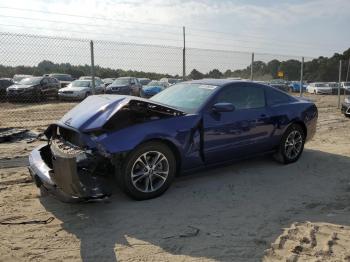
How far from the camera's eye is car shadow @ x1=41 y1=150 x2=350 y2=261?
3754 millimetres

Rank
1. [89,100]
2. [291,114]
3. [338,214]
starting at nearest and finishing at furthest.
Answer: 1. [338,214]
2. [89,100]
3. [291,114]

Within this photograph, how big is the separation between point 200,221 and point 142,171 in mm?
976

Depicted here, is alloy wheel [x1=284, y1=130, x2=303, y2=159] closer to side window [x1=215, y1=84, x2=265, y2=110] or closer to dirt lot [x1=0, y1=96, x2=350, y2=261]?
dirt lot [x1=0, y1=96, x2=350, y2=261]

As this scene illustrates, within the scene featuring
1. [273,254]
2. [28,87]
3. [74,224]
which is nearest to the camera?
[273,254]

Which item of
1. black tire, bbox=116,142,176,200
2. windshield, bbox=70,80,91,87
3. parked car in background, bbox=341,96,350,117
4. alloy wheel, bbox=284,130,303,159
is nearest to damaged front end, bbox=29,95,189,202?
black tire, bbox=116,142,176,200

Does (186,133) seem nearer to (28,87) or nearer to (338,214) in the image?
(338,214)

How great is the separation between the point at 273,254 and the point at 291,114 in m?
3.61

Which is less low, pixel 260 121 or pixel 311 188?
pixel 260 121

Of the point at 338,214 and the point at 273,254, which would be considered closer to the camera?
the point at 273,254

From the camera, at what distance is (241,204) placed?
16.1ft

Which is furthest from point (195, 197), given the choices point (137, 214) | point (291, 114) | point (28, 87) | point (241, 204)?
point (28, 87)

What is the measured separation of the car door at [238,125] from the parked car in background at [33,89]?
16.5 m

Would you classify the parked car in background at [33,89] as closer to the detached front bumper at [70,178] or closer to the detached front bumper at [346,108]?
the detached front bumper at [346,108]

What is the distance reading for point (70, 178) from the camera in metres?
4.13
